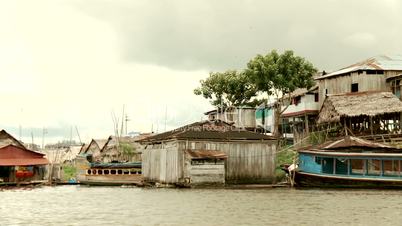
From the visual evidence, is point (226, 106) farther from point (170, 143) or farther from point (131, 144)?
point (170, 143)

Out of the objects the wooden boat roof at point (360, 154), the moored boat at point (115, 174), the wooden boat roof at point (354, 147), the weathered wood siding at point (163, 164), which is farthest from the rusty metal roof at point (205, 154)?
the moored boat at point (115, 174)

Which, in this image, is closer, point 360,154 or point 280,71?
point 360,154

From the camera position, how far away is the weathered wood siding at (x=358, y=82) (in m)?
48.1

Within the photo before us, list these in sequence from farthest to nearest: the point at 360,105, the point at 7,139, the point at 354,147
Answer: the point at 7,139 < the point at 360,105 < the point at 354,147

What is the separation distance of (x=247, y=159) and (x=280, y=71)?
15.0 metres

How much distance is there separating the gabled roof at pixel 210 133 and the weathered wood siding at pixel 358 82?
12351mm

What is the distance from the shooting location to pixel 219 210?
23078mm

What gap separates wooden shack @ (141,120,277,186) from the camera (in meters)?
37.4

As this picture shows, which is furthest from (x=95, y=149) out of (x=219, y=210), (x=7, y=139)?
(x=219, y=210)

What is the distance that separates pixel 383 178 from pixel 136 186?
18.8 m

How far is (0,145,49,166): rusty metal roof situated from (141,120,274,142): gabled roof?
12.7 meters

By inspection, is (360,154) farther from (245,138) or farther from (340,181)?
(245,138)

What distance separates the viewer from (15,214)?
76.7 ft

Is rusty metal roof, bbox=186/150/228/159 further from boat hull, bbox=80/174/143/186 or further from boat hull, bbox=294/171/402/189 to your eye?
boat hull, bbox=80/174/143/186
